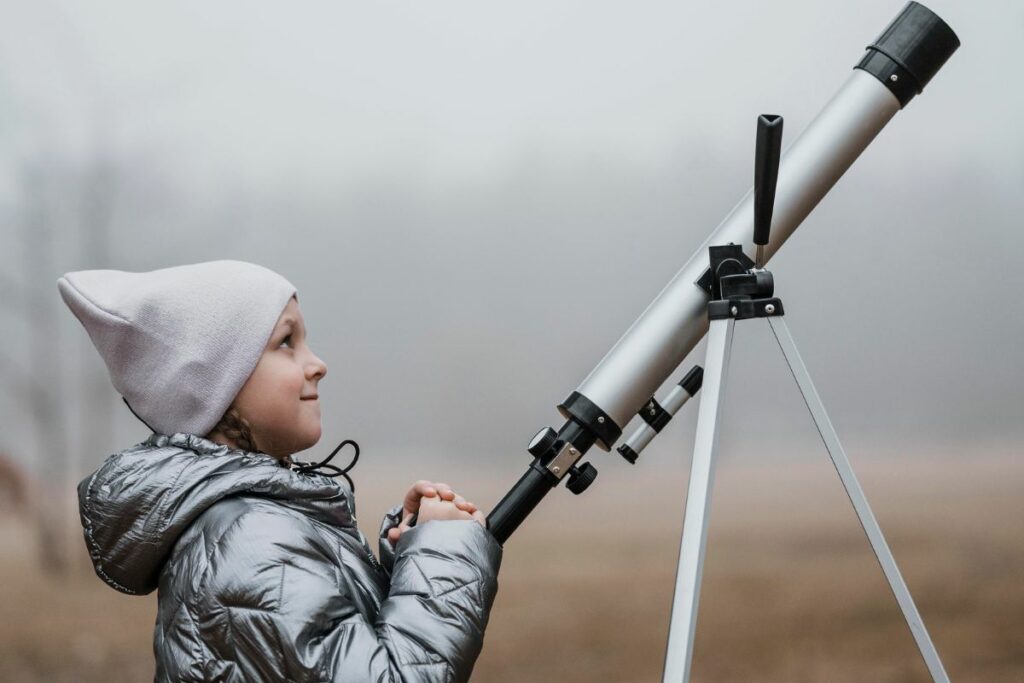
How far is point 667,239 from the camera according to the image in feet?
8.57

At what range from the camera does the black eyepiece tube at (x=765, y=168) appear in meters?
1.13

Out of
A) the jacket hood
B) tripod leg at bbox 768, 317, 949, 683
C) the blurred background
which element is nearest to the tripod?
tripod leg at bbox 768, 317, 949, 683

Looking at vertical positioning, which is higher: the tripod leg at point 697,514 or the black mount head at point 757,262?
the black mount head at point 757,262

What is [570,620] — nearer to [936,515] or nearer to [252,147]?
[936,515]

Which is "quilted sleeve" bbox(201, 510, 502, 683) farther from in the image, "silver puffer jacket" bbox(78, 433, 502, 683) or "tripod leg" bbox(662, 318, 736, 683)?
"tripod leg" bbox(662, 318, 736, 683)

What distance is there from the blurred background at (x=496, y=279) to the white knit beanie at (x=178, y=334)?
1.45 m

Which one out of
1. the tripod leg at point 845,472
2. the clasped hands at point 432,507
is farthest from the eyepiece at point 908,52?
the clasped hands at point 432,507

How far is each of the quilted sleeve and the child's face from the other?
11 cm

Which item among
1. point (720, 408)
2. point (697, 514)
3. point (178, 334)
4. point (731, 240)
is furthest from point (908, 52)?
point (178, 334)

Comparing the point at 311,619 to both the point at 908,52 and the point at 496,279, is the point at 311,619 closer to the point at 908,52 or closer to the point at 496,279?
the point at 908,52

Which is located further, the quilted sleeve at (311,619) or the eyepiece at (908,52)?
the eyepiece at (908,52)

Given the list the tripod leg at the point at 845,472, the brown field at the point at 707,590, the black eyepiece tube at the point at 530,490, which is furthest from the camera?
the brown field at the point at 707,590

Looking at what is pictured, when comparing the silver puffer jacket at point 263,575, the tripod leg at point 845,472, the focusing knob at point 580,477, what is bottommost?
the silver puffer jacket at point 263,575

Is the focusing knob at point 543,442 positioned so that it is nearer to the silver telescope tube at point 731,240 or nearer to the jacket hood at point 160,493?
the silver telescope tube at point 731,240
